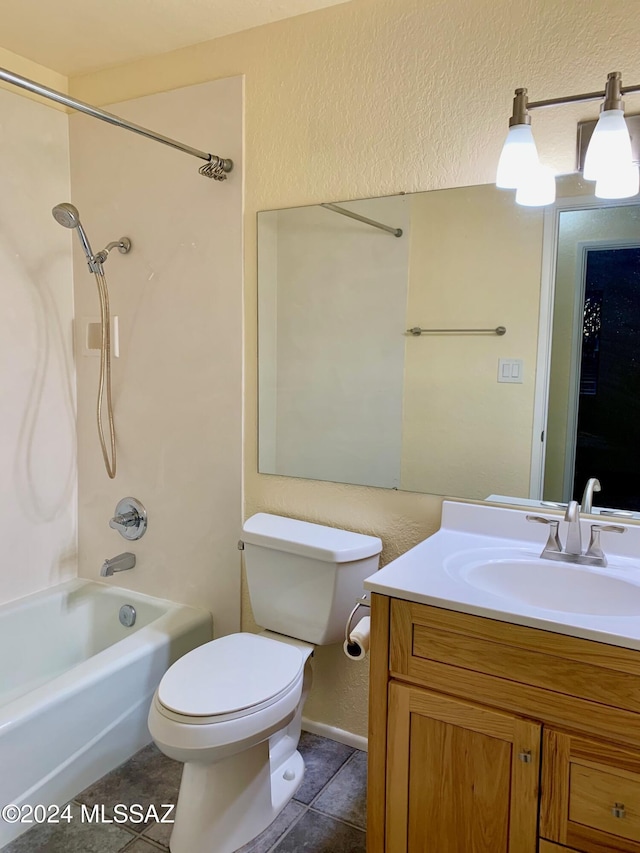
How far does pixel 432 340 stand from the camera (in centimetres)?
182

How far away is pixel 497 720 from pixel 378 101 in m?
1.69

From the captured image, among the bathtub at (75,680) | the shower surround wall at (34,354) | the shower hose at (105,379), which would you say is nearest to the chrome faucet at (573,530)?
the bathtub at (75,680)

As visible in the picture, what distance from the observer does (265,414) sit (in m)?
2.13

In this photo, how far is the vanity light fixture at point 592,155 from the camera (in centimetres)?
139

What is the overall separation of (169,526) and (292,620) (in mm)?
696

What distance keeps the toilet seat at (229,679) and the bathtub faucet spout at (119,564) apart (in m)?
0.76

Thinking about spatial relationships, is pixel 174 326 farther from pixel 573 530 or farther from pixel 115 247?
pixel 573 530

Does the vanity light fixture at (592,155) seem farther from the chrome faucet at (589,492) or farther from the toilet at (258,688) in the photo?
the toilet at (258,688)

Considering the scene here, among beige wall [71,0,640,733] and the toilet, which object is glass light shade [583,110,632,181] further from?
the toilet

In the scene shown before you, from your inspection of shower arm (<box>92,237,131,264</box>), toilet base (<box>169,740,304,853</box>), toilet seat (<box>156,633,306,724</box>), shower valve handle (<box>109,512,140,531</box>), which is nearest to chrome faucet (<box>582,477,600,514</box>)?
toilet seat (<box>156,633,306,724</box>)

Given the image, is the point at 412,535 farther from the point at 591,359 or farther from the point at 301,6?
the point at 301,6

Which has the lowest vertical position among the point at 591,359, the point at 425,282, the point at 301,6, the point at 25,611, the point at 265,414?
the point at 25,611

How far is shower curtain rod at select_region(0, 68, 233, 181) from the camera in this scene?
151cm

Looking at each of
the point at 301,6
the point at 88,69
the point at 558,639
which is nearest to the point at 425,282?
the point at 301,6
